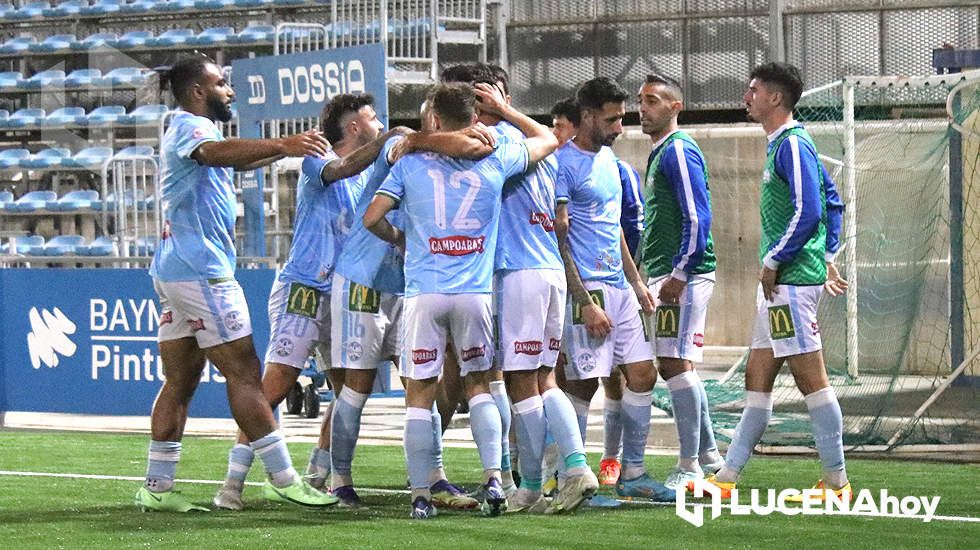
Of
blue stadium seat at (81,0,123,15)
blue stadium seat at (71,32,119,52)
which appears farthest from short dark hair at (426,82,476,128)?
blue stadium seat at (81,0,123,15)

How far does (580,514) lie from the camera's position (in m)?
7.16

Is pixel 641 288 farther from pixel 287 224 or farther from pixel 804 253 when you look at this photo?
pixel 287 224

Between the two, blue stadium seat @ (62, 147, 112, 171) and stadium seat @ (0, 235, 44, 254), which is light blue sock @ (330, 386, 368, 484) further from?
blue stadium seat @ (62, 147, 112, 171)

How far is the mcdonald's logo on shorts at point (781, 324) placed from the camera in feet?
24.5

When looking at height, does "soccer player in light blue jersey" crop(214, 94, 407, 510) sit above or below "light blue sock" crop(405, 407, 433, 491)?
above

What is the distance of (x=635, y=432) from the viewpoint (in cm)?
784

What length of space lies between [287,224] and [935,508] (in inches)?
530

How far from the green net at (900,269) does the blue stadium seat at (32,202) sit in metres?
11.0

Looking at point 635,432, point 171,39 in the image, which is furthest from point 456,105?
point 171,39

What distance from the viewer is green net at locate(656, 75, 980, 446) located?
37.1ft

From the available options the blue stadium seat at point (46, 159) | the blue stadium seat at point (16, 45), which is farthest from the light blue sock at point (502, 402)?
the blue stadium seat at point (16, 45)

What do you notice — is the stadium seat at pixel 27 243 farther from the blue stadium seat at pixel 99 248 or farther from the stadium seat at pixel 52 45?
the stadium seat at pixel 52 45

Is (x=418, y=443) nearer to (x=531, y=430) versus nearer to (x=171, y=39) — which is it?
(x=531, y=430)

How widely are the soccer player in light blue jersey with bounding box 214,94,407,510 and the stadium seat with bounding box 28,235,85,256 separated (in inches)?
504
